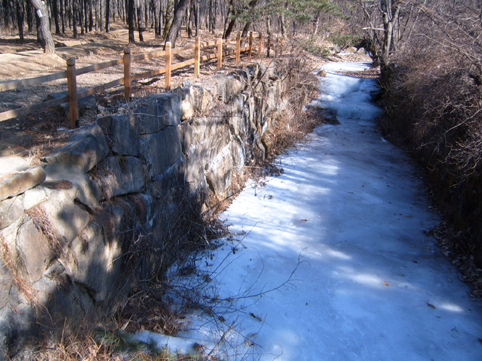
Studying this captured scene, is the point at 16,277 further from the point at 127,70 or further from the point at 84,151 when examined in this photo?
the point at 127,70

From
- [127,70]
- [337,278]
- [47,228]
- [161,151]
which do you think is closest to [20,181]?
[47,228]

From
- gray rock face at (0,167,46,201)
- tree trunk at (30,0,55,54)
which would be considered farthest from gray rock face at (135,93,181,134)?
tree trunk at (30,0,55,54)

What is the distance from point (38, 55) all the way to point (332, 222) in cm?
1083

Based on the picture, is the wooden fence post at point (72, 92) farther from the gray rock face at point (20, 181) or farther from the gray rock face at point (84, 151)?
the gray rock face at point (20, 181)

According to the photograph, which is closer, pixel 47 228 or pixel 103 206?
pixel 47 228

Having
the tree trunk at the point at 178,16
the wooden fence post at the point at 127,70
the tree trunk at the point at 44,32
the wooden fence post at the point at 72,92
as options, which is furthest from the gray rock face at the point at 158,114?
the tree trunk at the point at 44,32

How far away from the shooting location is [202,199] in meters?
8.07

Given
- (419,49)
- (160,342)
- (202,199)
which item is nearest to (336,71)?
(419,49)

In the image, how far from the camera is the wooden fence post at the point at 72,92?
5.00 metres

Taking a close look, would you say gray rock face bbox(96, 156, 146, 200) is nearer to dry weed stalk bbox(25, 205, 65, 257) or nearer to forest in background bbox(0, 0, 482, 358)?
dry weed stalk bbox(25, 205, 65, 257)

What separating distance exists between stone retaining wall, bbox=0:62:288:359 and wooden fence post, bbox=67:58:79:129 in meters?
0.56

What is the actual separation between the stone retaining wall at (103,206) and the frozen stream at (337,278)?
36.0 inches

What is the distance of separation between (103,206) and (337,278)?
13.5 ft

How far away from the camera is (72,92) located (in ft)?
16.9
